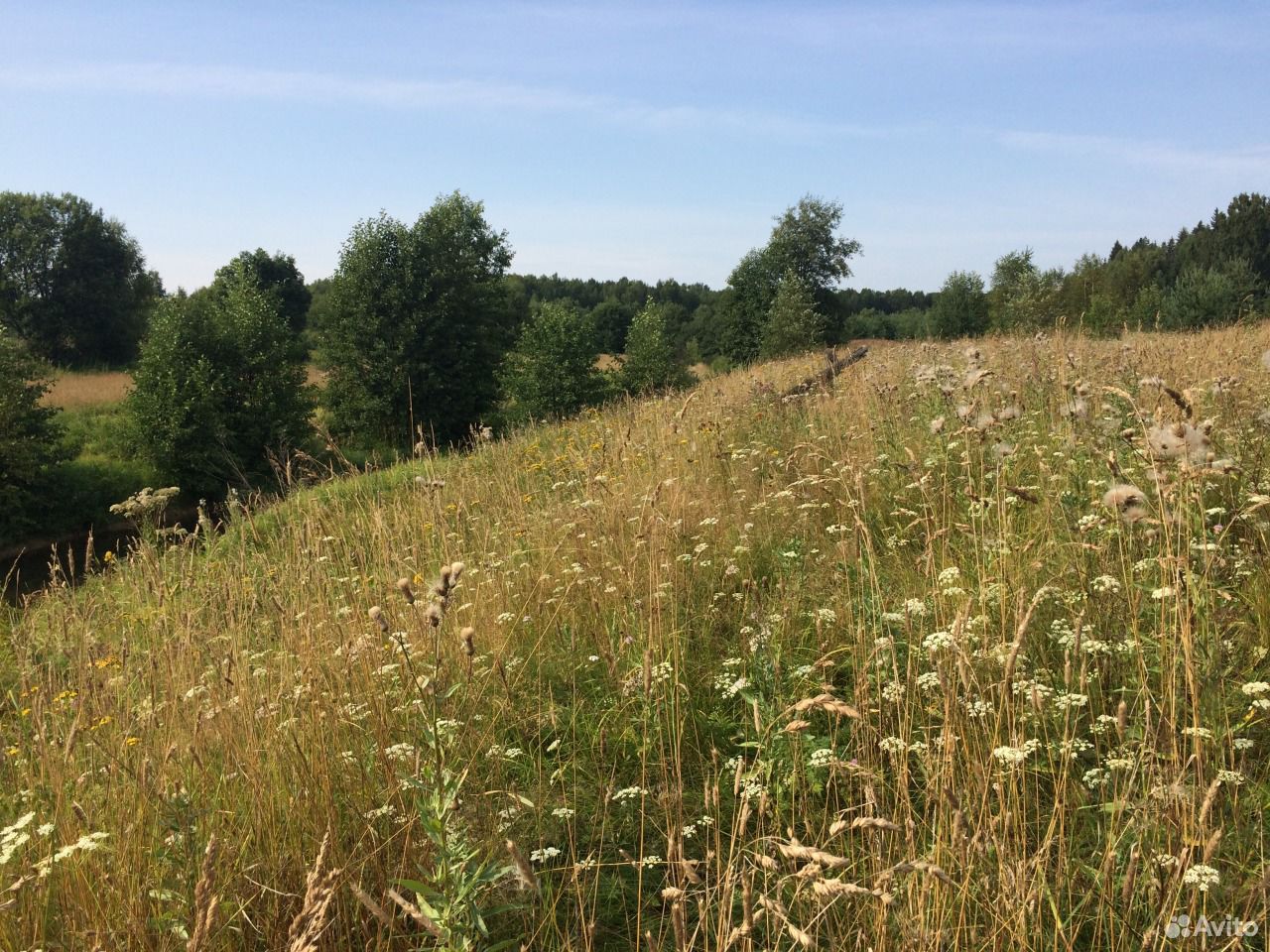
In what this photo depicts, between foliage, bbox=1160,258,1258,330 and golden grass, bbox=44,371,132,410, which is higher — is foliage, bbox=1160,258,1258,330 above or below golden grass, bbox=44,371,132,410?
above

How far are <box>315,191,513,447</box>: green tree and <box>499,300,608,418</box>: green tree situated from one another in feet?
4.29

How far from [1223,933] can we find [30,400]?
32.6 metres

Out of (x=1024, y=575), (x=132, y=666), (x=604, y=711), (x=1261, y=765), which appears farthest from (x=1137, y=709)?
(x=132, y=666)

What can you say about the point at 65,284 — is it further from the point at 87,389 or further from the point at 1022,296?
the point at 1022,296

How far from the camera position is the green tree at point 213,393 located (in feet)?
87.0

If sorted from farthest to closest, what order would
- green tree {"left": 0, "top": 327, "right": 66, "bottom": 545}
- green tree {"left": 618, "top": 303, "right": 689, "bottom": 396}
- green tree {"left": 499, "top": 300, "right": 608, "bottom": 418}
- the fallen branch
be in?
green tree {"left": 618, "top": 303, "right": 689, "bottom": 396}, green tree {"left": 499, "top": 300, "right": 608, "bottom": 418}, green tree {"left": 0, "top": 327, "right": 66, "bottom": 545}, the fallen branch

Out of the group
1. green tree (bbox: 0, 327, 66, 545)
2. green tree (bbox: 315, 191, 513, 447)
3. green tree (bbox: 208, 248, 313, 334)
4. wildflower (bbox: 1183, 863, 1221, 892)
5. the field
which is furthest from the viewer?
green tree (bbox: 208, 248, 313, 334)

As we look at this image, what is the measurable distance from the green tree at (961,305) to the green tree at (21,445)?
54.8 m

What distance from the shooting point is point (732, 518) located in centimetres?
484

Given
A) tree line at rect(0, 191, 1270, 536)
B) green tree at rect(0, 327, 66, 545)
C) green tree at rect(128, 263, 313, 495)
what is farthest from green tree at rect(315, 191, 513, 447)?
green tree at rect(0, 327, 66, 545)

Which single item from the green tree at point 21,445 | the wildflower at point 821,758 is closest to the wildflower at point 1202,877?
the wildflower at point 821,758

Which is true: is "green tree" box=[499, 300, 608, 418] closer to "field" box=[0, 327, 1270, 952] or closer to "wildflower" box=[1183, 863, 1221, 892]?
"field" box=[0, 327, 1270, 952]

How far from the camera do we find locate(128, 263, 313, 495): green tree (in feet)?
87.0

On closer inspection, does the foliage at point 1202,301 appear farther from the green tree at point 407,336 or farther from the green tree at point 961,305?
the green tree at point 961,305
